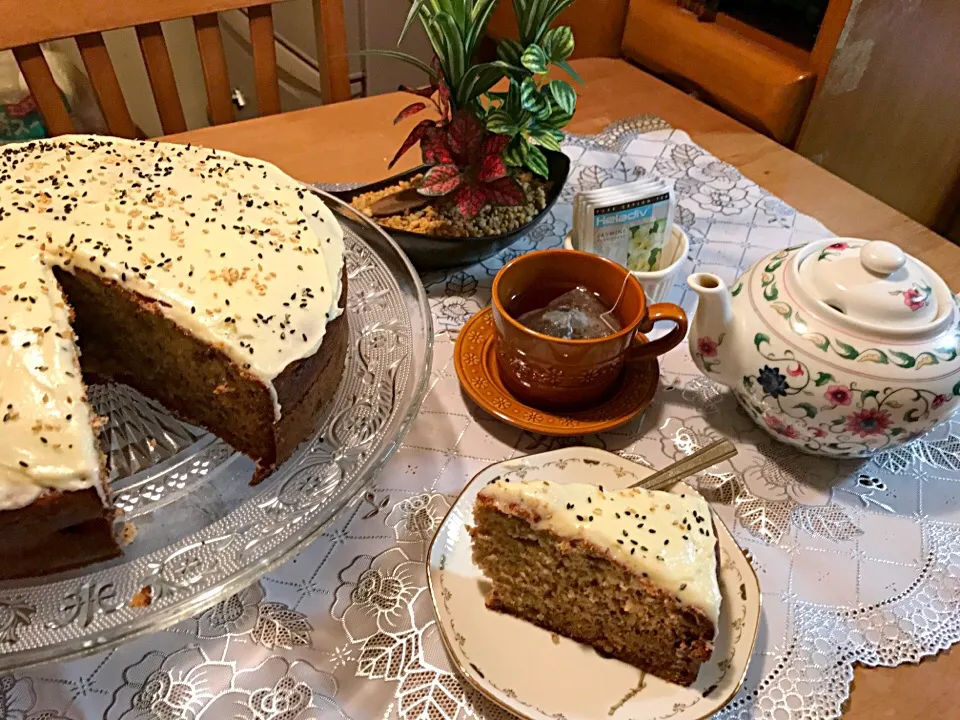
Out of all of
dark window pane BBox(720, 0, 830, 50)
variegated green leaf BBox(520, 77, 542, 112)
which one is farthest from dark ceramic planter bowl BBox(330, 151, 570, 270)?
dark window pane BBox(720, 0, 830, 50)

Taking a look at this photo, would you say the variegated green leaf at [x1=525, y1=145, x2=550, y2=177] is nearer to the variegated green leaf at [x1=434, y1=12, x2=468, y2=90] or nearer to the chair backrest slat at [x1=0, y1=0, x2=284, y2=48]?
the variegated green leaf at [x1=434, y1=12, x2=468, y2=90]

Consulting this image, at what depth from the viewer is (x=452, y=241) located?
53.5 inches

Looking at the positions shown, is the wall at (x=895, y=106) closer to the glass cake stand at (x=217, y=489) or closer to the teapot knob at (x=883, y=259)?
the teapot knob at (x=883, y=259)

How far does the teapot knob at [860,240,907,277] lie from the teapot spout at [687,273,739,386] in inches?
7.7

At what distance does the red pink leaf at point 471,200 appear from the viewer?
1362 mm

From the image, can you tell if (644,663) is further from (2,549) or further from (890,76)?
(890,76)

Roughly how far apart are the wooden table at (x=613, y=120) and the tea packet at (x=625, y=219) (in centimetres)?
56

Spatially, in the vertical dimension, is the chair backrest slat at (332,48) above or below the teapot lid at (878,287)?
below

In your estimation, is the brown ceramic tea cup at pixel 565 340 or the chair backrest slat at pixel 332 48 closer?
the brown ceramic tea cup at pixel 565 340

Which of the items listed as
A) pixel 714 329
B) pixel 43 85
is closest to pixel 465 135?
pixel 714 329

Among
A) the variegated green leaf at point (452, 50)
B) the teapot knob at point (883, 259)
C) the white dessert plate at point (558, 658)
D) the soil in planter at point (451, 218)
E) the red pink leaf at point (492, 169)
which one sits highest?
the variegated green leaf at point (452, 50)

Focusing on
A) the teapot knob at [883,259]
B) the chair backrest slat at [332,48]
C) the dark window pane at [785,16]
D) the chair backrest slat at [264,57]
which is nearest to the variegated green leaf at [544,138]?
the teapot knob at [883,259]

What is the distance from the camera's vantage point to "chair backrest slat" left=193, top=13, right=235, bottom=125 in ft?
6.07

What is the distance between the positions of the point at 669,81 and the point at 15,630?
7.97 ft
